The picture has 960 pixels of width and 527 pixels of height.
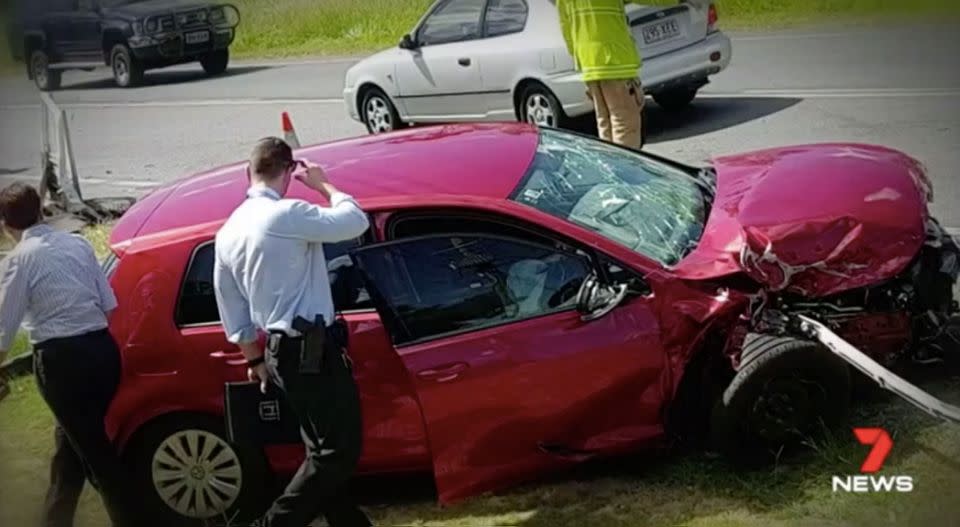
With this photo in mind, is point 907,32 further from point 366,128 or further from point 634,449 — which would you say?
point 366,128

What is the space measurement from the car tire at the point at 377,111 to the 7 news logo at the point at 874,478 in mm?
3882

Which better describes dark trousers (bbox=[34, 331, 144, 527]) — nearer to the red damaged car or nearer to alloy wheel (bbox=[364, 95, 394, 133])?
the red damaged car

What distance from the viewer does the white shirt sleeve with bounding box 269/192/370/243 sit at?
3.88m

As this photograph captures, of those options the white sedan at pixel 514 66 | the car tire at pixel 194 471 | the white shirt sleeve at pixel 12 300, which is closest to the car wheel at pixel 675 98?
the white sedan at pixel 514 66

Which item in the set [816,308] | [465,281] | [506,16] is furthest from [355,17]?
[816,308]

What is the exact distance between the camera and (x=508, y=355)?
14.0ft

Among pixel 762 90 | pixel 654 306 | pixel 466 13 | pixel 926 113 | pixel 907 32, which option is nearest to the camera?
pixel 654 306

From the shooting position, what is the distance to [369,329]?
4.31 metres

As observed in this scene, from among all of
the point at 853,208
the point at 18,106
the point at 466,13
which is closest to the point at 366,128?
the point at 466,13

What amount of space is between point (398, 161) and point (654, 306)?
1.20 metres

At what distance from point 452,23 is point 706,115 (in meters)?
2.37

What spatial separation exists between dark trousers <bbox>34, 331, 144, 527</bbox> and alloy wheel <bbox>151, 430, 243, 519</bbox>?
5.3 inches

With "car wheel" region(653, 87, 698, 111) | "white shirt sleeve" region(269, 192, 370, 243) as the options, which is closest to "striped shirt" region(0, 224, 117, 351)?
"white shirt sleeve" region(269, 192, 370, 243)

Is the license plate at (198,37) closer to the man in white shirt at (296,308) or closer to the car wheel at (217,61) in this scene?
the car wheel at (217,61)
